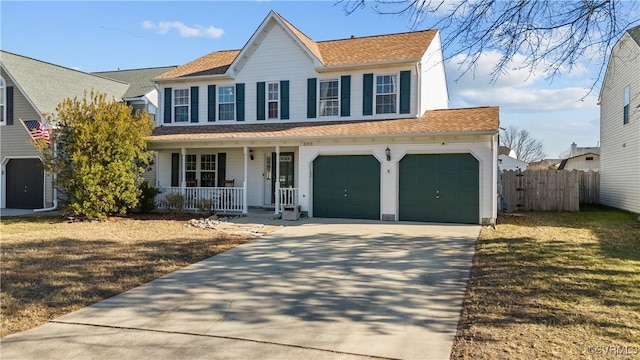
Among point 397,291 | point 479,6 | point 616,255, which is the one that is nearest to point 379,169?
point 616,255

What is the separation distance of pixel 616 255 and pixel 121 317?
29.8 feet

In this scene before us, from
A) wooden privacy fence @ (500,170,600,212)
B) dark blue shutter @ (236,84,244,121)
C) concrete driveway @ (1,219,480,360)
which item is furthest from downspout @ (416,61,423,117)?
concrete driveway @ (1,219,480,360)

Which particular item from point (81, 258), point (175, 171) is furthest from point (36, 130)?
point (81, 258)

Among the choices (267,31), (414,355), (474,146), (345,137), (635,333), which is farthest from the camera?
(267,31)

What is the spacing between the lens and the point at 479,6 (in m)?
4.86

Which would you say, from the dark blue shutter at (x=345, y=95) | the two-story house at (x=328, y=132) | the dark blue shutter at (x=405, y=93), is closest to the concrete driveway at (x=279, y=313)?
the two-story house at (x=328, y=132)

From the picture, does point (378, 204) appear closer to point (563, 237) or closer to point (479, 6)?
point (563, 237)

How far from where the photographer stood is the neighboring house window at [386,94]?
596 inches

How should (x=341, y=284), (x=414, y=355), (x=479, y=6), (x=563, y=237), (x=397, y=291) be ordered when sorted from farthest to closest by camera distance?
(x=563, y=237) → (x=341, y=284) → (x=397, y=291) → (x=479, y=6) → (x=414, y=355)

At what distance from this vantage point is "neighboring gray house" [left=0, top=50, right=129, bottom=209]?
18.1m

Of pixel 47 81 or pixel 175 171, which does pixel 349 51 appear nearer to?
pixel 175 171

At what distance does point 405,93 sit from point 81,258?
445 inches

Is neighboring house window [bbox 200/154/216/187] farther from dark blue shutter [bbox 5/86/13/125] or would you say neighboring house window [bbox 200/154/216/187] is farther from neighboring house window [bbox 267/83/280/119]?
dark blue shutter [bbox 5/86/13/125]

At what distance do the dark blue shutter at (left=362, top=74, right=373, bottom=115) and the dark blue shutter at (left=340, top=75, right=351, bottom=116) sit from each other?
0.57 m
